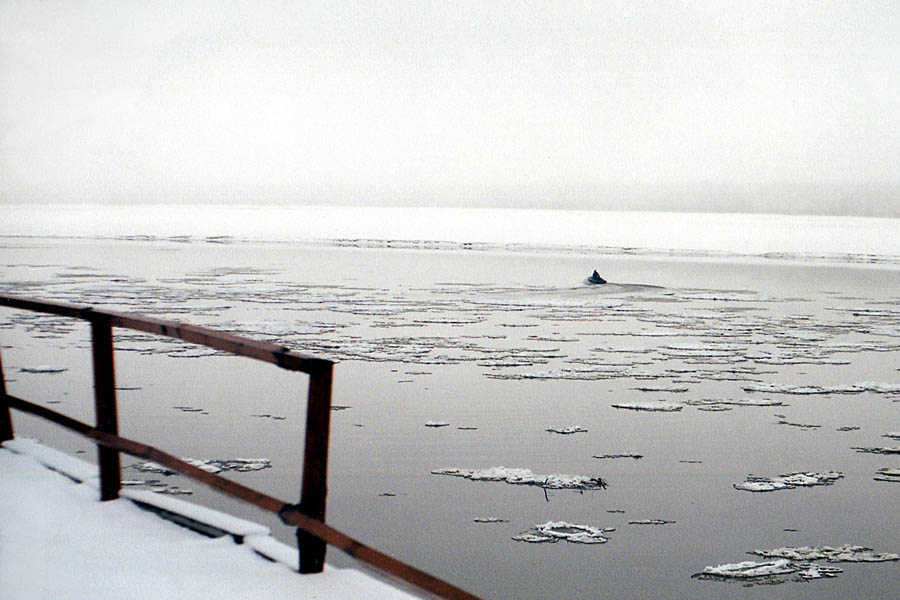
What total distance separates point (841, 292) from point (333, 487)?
23.7 meters

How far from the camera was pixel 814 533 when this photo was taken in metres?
4.84

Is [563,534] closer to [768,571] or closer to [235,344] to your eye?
[768,571]

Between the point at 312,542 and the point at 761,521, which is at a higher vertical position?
the point at 312,542

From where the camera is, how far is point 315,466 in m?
2.74

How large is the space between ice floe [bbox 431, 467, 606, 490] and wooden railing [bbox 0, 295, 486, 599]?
8.99ft

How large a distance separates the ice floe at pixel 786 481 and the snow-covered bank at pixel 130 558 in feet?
11.3

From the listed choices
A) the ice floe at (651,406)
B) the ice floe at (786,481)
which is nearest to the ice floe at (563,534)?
the ice floe at (786,481)

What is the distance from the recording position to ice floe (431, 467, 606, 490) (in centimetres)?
560

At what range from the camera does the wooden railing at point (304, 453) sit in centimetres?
253

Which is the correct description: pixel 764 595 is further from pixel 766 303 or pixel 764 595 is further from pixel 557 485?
pixel 766 303

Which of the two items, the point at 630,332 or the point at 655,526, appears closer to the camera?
the point at 655,526

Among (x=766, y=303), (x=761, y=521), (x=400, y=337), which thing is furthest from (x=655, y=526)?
(x=766, y=303)

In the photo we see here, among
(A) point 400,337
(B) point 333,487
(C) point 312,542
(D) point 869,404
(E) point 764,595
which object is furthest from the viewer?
(A) point 400,337

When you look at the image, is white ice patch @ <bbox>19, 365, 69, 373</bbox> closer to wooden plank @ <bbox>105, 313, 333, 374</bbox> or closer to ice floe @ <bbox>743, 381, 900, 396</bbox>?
wooden plank @ <bbox>105, 313, 333, 374</bbox>
